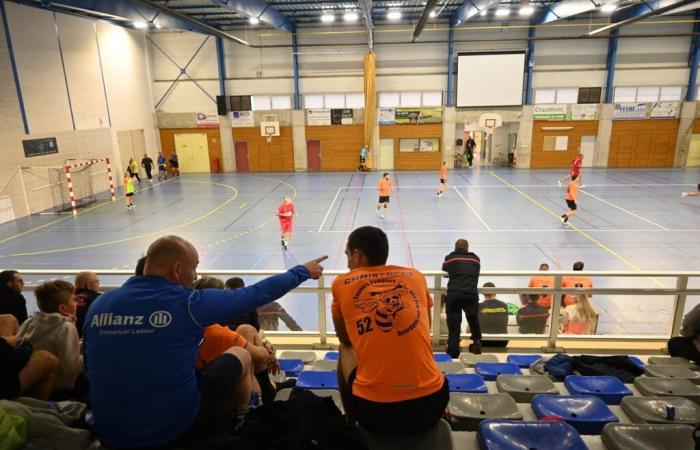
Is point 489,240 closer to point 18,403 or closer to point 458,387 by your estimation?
point 458,387

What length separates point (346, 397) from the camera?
3023mm

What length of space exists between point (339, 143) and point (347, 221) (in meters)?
17.0

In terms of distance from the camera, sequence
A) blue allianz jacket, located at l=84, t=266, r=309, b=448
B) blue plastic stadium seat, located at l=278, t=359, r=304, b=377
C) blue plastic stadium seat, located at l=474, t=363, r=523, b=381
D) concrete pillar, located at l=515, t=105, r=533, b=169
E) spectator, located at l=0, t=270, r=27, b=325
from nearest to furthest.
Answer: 1. blue allianz jacket, located at l=84, t=266, r=309, b=448
2. blue plastic stadium seat, located at l=474, t=363, r=523, b=381
3. blue plastic stadium seat, located at l=278, t=359, r=304, b=377
4. spectator, located at l=0, t=270, r=27, b=325
5. concrete pillar, located at l=515, t=105, r=533, b=169

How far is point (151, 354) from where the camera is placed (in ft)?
8.00

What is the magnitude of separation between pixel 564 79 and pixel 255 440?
35564 millimetres

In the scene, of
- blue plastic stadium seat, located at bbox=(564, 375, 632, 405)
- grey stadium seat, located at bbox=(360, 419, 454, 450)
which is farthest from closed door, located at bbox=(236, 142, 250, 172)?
grey stadium seat, located at bbox=(360, 419, 454, 450)

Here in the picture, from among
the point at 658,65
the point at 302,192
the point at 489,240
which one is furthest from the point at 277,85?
the point at 658,65

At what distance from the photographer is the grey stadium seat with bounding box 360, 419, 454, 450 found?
267 centimetres

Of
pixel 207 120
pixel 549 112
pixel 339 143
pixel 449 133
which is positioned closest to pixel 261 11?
pixel 207 120

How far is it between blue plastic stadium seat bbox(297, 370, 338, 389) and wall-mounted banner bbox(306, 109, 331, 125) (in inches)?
1218

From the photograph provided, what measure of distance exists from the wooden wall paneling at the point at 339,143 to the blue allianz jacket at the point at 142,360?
106 feet

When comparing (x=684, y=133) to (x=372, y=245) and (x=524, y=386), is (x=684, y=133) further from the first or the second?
(x=372, y=245)

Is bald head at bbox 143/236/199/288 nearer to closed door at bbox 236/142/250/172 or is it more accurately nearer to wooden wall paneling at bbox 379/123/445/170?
wooden wall paneling at bbox 379/123/445/170

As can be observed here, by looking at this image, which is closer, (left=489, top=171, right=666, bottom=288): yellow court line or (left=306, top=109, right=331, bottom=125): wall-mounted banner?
(left=489, top=171, right=666, bottom=288): yellow court line
